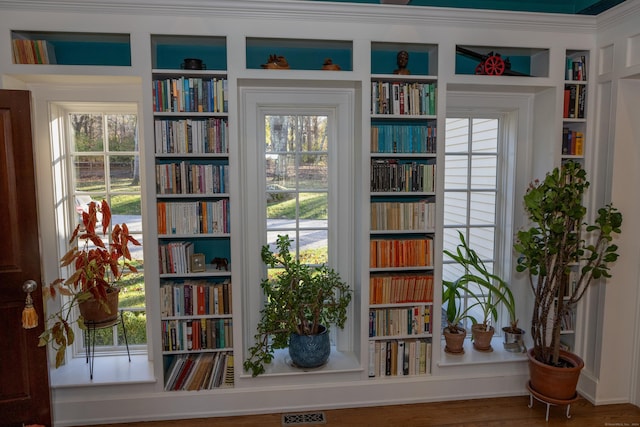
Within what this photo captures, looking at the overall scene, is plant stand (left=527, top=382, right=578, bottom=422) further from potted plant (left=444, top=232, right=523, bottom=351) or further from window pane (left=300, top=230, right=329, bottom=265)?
window pane (left=300, top=230, right=329, bottom=265)

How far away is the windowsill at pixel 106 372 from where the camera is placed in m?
2.75

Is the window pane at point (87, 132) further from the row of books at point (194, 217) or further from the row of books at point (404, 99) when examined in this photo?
the row of books at point (404, 99)

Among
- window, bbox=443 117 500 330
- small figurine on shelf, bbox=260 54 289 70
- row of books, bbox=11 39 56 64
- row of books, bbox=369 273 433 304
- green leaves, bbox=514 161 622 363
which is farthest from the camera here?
window, bbox=443 117 500 330

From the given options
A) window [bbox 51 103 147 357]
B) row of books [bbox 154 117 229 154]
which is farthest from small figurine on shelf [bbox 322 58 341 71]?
window [bbox 51 103 147 357]

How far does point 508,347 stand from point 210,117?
2776 mm

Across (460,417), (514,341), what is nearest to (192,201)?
(460,417)

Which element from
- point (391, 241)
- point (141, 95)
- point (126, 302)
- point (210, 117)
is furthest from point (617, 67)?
point (126, 302)

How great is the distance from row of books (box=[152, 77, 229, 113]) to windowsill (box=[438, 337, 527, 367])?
236cm

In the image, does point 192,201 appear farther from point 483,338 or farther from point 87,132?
point 483,338

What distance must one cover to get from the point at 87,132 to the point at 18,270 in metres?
1.08

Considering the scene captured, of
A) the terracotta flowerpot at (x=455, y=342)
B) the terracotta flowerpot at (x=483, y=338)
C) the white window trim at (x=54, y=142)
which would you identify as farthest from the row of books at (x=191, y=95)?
the terracotta flowerpot at (x=483, y=338)

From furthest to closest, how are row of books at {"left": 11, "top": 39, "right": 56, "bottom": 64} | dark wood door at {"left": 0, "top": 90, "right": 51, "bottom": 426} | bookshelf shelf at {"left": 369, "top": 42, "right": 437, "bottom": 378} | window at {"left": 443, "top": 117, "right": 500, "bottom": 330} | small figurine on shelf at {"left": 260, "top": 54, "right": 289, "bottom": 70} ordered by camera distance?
window at {"left": 443, "top": 117, "right": 500, "bottom": 330} < bookshelf shelf at {"left": 369, "top": 42, "right": 437, "bottom": 378} < small figurine on shelf at {"left": 260, "top": 54, "right": 289, "bottom": 70} < row of books at {"left": 11, "top": 39, "right": 56, "bottom": 64} < dark wood door at {"left": 0, "top": 90, "right": 51, "bottom": 426}

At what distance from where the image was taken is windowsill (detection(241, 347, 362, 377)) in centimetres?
290

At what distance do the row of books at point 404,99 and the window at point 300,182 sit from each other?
0.31 meters
